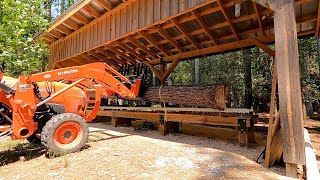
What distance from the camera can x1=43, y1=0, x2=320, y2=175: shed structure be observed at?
348cm

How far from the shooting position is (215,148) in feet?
17.3

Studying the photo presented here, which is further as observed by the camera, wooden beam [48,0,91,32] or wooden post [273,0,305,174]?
wooden beam [48,0,91,32]

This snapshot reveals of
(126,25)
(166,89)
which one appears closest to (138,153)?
(166,89)

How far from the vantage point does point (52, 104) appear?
5043 millimetres

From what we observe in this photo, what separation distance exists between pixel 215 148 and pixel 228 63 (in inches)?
533

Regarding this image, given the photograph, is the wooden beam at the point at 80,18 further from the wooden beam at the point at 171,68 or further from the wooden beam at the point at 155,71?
the wooden beam at the point at 171,68

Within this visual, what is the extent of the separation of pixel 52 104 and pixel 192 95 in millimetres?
3684

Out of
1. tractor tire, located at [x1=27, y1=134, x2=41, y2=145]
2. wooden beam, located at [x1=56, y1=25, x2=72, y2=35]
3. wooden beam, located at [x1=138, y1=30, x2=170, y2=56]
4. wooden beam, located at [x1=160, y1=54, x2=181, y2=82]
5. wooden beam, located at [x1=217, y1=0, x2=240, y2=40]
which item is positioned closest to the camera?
wooden beam, located at [x1=217, y1=0, x2=240, y2=40]

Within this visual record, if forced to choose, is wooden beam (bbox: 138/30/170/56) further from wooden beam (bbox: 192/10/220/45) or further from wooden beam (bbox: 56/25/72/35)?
wooden beam (bbox: 56/25/72/35)

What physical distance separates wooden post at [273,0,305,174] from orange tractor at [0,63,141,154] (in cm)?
400

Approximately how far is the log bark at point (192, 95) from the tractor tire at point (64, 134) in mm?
2935

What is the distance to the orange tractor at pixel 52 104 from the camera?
4.16 meters

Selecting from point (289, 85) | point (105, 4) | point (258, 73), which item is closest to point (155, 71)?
point (105, 4)

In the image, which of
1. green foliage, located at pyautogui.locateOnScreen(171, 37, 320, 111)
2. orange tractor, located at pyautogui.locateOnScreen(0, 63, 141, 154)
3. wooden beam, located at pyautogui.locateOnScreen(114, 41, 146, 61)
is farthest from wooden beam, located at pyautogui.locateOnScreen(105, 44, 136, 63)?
green foliage, located at pyautogui.locateOnScreen(171, 37, 320, 111)
